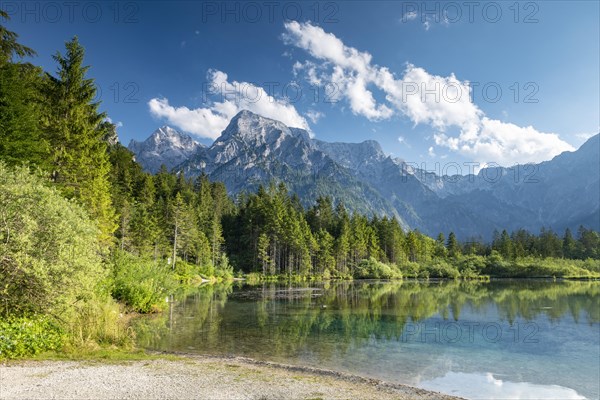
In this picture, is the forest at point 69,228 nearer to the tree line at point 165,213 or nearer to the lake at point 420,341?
the tree line at point 165,213

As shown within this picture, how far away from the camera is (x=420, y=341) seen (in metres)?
21.1

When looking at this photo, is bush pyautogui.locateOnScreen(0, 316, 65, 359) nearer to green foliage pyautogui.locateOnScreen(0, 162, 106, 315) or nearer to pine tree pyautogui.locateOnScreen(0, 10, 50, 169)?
green foliage pyautogui.locateOnScreen(0, 162, 106, 315)

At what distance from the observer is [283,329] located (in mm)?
24234

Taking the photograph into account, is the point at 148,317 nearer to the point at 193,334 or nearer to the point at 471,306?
the point at 193,334

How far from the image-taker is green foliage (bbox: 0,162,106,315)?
12.5 m

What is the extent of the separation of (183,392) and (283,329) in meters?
15.0

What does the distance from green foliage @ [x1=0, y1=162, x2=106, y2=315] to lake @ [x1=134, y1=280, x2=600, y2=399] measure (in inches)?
232

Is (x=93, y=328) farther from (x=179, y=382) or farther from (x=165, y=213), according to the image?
(x=165, y=213)

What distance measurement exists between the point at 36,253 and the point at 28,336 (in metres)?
2.73

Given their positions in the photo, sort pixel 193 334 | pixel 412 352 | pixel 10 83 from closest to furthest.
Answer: pixel 412 352 → pixel 193 334 → pixel 10 83

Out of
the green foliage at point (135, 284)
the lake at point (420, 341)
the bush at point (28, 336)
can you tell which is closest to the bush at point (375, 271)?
the lake at point (420, 341)

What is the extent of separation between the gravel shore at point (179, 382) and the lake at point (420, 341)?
8.02 feet

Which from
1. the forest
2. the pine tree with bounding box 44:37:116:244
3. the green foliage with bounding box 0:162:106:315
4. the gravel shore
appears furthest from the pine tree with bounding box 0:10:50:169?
the gravel shore

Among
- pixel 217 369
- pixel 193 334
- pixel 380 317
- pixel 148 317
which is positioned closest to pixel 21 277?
pixel 217 369
